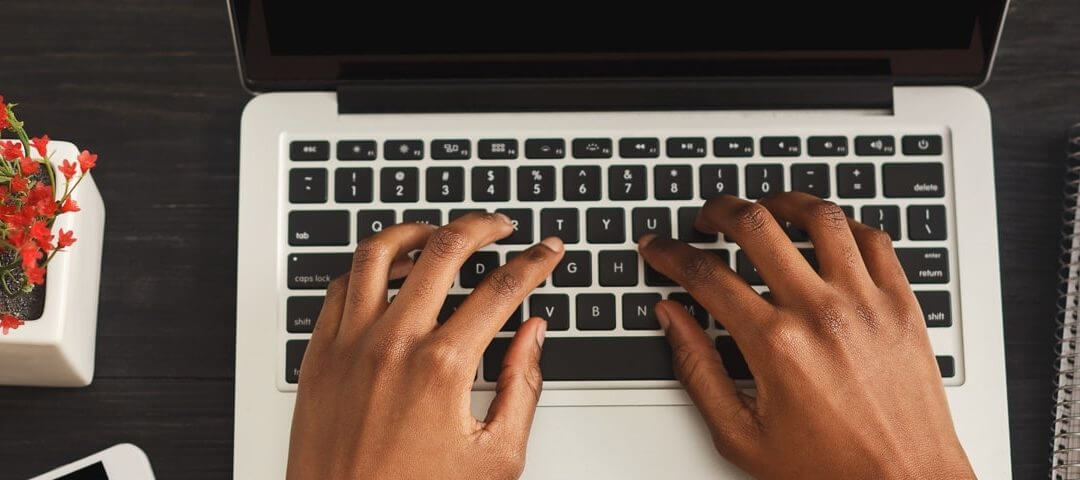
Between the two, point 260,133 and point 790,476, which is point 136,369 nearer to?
point 260,133

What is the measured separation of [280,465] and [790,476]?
14.6 inches

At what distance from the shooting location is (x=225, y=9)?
758 millimetres

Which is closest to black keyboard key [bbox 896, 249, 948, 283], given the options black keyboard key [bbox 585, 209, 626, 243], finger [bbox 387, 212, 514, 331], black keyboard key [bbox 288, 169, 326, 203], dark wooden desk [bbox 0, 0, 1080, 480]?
dark wooden desk [bbox 0, 0, 1080, 480]

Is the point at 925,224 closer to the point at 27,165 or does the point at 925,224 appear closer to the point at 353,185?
the point at 353,185

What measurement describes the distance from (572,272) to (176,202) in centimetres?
34

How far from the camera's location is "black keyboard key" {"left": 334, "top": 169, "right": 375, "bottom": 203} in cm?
67

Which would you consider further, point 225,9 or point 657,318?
point 225,9

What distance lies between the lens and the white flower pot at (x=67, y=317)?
23.6 inches

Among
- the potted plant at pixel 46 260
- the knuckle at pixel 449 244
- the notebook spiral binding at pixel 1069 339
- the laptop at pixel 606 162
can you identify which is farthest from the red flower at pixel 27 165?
the notebook spiral binding at pixel 1069 339

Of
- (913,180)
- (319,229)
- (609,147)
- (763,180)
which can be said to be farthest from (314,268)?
(913,180)

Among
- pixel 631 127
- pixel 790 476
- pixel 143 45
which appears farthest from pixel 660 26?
pixel 143 45

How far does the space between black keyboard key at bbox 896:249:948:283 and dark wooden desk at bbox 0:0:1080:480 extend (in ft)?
0.34

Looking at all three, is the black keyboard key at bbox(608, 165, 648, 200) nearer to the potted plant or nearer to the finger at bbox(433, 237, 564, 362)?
the finger at bbox(433, 237, 564, 362)

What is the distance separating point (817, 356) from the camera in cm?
61
